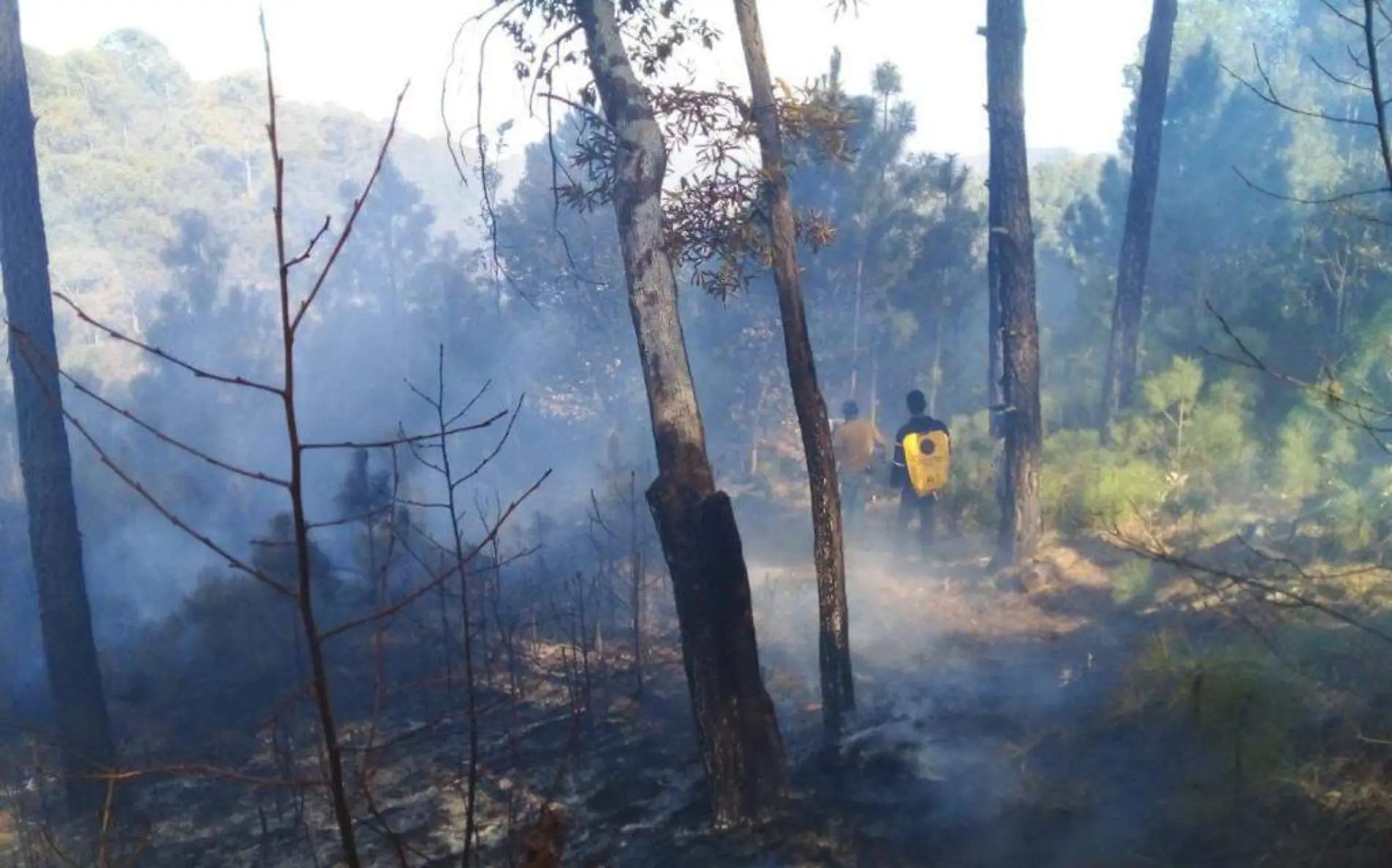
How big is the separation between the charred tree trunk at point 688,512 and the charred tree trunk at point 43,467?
5601 millimetres

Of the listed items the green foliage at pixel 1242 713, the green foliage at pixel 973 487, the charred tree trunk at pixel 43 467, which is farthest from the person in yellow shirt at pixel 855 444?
the charred tree trunk at pixel 43 467

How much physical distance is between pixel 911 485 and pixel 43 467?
29.8ft

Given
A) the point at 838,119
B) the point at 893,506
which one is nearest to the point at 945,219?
the point at 893,506

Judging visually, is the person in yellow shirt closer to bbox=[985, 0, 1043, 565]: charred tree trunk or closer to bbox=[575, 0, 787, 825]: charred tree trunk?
bbox=[985, 0, 1043, 565]: charred tree trunk

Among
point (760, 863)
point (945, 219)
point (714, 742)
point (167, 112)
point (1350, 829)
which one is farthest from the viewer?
point (167, 112)

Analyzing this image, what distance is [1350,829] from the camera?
4.77 m

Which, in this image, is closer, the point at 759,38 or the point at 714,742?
the point at 714,742

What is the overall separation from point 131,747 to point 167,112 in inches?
3476

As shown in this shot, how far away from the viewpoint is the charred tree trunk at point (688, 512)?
20.9ft

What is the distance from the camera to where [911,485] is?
12.1 metres

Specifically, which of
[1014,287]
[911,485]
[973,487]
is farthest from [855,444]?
[1014,287]

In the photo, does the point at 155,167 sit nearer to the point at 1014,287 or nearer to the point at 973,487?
the point at 973,487

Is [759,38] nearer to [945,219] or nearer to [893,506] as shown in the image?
[893,506]

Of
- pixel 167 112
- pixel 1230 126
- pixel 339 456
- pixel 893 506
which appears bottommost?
pixel 893 506
